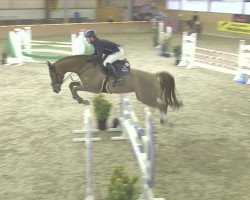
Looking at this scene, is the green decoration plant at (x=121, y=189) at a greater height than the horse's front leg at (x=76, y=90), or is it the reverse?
the horse's front leg at (x=76, y=90)

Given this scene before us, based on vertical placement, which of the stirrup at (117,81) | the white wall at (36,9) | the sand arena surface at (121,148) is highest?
the white wall at (36,9)

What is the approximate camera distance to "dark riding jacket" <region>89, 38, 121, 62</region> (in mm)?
6438

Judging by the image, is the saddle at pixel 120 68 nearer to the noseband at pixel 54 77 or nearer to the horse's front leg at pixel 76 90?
the horse's front leg at pixel 76 90

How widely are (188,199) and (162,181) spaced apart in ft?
1.98

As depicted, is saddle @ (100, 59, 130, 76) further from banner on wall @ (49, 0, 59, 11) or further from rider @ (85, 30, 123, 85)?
banner on wall @ (49, 0, 59, 11)

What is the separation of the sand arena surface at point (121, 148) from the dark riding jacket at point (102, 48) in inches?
64.2

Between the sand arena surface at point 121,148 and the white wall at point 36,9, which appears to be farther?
the white wall at point 36,9

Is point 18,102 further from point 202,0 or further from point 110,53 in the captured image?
point 202,0

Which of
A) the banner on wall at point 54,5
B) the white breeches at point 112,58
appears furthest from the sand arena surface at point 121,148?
the banner on wall at point 54,5

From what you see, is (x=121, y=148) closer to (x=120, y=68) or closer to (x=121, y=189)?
(x=120, y=68)

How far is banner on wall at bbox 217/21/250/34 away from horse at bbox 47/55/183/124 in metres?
16.2

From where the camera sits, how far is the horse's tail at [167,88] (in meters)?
7.19

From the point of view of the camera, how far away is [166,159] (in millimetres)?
6227

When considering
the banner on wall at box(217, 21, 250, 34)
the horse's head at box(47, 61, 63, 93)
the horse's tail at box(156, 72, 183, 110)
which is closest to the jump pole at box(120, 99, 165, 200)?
the horse's tail at box(156, 72, 183, 110)
